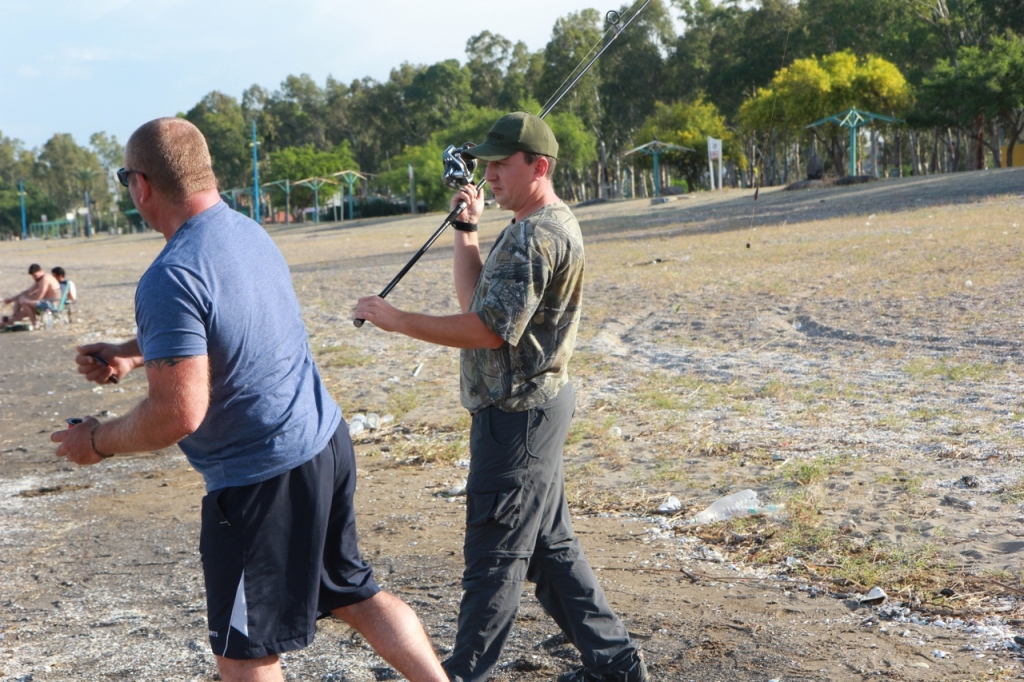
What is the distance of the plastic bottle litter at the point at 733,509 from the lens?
15.7ft

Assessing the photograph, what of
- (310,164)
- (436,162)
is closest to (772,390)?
(436,162)

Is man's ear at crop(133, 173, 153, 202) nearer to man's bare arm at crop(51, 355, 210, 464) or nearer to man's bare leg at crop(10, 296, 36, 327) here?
man's bare arm at crop(51, 355, 210, 464)

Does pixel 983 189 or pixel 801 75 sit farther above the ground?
pixel 801 75

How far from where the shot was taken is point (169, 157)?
8.14 ft

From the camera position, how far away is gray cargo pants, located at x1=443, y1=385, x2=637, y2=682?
117 inches

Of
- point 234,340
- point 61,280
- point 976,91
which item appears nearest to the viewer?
point 234,340

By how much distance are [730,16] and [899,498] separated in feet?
197

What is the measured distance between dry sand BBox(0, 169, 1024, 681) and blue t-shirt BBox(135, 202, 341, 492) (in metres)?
1.19

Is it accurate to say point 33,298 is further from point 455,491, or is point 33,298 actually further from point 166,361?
point 166,361

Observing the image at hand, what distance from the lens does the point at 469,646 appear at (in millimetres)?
3025

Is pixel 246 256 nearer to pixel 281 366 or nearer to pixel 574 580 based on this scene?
pixel 281 366

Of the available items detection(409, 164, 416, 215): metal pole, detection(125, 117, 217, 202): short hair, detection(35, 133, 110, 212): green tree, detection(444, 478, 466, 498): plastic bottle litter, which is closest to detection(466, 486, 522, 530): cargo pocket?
detection(125, 117, 217, 202): short hair

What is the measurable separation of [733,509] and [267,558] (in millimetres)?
2848

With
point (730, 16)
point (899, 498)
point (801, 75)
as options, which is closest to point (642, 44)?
point (730, 16)
